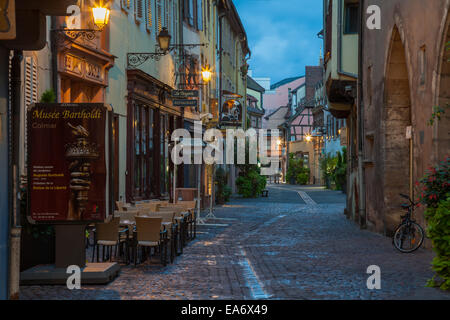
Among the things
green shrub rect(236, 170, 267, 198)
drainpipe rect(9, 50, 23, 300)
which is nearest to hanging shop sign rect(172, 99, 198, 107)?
drainpipe rect(9, 50, 23, 300)

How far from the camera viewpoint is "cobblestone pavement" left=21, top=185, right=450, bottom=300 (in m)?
8.62

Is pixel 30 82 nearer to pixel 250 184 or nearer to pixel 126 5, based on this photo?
pixel 126 5

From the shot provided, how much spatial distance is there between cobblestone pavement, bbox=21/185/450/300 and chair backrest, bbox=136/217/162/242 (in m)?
0.45

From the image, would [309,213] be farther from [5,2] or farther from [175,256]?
[5,2]

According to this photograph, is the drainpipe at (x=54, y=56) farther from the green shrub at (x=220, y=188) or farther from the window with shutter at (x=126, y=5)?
the green shrub at (x=220, y=188)

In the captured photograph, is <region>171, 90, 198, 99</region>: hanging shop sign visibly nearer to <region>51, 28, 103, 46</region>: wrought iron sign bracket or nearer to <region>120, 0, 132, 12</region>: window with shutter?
<region>120, 0, 132, 12</region>: window with shutter

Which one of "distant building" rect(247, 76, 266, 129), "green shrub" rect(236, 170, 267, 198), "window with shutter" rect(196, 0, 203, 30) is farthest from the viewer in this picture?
"distant building" rect(247, 76, 266, 129)

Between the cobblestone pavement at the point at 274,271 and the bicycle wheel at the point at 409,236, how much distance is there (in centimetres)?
17

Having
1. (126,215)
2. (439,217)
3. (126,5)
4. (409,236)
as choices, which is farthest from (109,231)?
(126,5)

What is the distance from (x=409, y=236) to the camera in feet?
43.8

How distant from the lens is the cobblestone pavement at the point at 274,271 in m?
8.62

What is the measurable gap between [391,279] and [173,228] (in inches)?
166

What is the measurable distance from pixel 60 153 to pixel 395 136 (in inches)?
393

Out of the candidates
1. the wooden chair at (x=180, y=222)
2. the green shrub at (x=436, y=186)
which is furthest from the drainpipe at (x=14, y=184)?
the wooden chair at (x=180, y=222)
